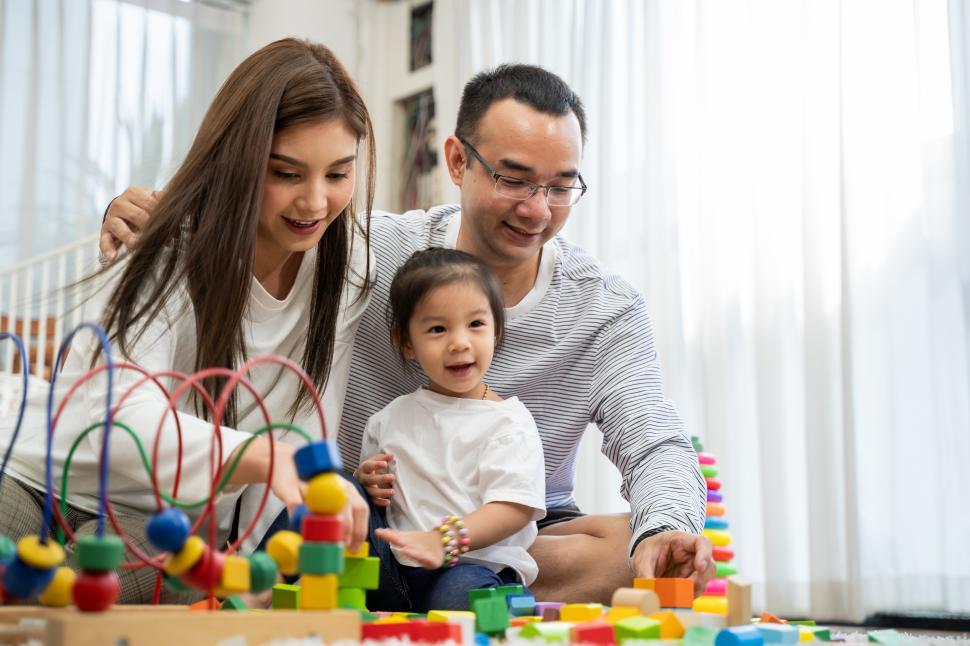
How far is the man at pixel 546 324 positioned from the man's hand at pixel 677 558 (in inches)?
13.1

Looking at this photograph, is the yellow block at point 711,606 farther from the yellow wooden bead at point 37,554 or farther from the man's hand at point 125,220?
the man's hand at point 125,220

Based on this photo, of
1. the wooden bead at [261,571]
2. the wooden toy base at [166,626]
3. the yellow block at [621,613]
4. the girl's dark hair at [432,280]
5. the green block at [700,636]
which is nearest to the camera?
the wooden toy base at [166,626]

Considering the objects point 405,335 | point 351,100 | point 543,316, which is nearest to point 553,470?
point 543,316

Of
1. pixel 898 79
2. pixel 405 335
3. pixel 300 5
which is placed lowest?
pixel 405 335

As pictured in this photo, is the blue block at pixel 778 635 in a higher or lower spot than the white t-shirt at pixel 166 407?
lower

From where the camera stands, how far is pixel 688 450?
1.62 metres

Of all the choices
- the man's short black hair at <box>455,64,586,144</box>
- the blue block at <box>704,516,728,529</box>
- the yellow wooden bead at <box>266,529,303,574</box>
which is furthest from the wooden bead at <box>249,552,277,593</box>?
the blue block at <box>704,516,728,529</box>

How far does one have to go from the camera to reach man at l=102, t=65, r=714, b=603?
177 cm

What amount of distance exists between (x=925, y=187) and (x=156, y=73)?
10.2 ft

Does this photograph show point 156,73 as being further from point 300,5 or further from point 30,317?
point 30,317

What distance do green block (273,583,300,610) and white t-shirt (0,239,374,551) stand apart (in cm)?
15

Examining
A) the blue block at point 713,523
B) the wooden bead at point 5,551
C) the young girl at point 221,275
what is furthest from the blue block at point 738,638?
the blue block at point 713,523

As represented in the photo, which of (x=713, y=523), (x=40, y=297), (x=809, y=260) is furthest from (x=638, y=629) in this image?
(x=40, y=297)

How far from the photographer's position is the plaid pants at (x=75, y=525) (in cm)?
135
